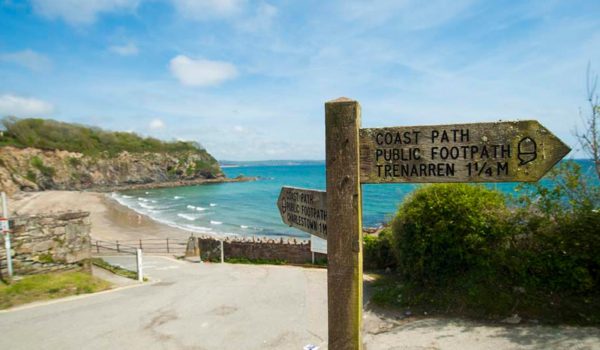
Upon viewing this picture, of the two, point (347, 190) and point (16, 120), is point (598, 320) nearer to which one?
point (347, 190)

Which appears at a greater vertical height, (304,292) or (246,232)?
(304,292)

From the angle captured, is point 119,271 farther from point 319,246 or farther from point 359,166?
point 359,166

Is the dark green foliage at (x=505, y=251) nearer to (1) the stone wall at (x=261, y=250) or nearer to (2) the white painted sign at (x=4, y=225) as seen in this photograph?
(1) the stone wall at (x=261, y=250)

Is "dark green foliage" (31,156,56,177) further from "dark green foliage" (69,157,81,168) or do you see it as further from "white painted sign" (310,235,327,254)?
"white painted sign" (310,235,327,254)

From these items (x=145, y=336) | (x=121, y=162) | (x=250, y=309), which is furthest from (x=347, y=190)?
(x=121, y=162)

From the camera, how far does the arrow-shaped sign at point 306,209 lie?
2400 mm

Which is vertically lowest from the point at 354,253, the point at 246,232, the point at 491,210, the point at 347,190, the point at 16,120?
the point at 246,232

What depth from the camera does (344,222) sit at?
2.13 metres

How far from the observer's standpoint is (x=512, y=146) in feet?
6.20

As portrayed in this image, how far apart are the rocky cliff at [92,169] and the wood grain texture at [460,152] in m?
73.3

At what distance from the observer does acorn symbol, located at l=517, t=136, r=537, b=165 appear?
6.04ft

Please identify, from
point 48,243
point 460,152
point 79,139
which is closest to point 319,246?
point 48,243

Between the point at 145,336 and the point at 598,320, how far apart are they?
8310 millimetres

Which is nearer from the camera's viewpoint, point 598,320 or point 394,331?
point 598,320
